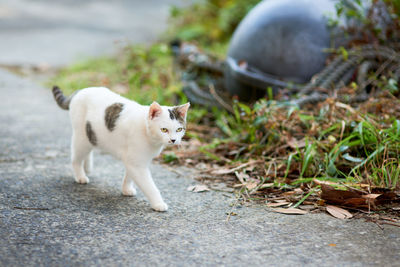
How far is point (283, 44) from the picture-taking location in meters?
3.63

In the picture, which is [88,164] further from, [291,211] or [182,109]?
[291,211]

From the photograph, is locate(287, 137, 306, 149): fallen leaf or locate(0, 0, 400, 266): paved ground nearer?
locate(0, 0, 400, 266): paved ground

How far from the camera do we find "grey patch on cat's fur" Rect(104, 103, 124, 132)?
218cm

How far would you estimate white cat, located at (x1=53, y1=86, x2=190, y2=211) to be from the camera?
2.02m

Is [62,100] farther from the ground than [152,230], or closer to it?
farther from the ground

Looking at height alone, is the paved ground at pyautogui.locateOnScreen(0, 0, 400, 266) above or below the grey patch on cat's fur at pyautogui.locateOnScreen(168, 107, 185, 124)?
below

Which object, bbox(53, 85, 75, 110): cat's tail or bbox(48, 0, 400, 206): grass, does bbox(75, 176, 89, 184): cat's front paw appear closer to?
bbox(53, 85, 75, 110): cat's tail

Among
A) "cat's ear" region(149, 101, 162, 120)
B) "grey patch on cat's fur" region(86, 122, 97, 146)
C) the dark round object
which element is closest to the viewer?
"cat's ear" region(149, 101, 162, 120)

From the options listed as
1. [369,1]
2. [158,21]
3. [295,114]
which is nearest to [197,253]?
[295,114]

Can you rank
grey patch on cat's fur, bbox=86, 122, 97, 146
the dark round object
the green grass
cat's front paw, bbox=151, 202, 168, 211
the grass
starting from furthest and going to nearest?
the green grass
the dark round object
the grass
grey patch on cat's fur, bbox=86, 122, 97, 146
cat's front paw, bbox=151, 202, 168, 211

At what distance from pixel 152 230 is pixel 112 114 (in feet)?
2.25

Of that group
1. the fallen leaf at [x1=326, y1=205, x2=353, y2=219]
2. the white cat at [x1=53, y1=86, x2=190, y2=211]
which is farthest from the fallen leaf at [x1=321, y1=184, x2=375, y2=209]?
the white cat at [x1=53, y1=86, x2=190, y2=211]

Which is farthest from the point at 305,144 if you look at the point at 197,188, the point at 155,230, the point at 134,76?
the point at 134,76

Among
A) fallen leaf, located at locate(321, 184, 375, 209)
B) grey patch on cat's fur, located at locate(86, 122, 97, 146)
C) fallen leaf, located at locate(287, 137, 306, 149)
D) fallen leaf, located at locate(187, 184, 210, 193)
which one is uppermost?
grey patch on cat's fur, located at locate(86, 122, 97, 146)
